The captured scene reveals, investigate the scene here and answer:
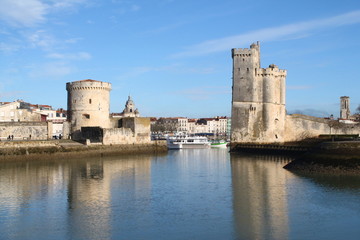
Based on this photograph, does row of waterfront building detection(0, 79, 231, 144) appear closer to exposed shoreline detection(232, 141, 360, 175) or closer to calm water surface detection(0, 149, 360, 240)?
calm water surface detection(0, 149, 360, 240)

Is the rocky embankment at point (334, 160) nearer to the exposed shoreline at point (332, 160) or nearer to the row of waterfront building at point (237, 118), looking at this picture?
the exposed shoreline at point (332, 160)

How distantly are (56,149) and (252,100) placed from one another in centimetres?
1737

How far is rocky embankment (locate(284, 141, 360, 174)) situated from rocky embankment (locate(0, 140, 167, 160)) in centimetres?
1433

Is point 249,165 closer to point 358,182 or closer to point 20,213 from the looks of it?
point 358,182

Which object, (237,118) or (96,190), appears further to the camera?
(237,118)

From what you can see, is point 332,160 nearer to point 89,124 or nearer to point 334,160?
point 334,160

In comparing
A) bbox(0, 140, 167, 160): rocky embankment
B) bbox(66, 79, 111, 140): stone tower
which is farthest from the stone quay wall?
bbox(0, 140, 167, 160): rocky embankment

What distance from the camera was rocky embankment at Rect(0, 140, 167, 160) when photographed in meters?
25.8

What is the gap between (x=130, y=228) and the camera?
34.9 ft

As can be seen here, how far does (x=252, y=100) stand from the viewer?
124 feet

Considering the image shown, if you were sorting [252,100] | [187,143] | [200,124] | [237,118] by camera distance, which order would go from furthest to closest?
[200,124]
[187,143]
[237,118]
[252,100]

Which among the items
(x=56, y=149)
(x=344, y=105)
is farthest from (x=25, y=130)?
(x=344, y=105)

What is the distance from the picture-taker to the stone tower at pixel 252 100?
37.5 meters

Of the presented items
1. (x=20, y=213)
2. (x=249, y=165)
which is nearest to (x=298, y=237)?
(x=20, y=213)
